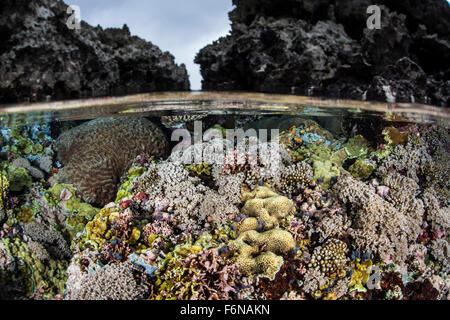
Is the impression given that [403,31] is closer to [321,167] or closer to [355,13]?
[355,13]

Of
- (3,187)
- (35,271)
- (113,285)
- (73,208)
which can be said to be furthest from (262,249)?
(3,187)

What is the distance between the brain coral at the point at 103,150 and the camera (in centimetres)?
759

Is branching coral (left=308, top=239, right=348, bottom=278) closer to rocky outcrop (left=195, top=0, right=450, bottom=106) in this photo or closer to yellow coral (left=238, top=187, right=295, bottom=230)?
yellow coral (left=238, top=187, right=295, bottom=230)

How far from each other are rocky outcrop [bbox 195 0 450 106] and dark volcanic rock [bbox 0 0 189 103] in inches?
65.5

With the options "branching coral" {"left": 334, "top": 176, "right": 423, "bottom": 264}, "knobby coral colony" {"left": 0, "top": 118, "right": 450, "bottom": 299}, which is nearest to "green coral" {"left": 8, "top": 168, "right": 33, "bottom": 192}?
"knobby coral colony" {"left": 0, "top": 118, "right": 450, "bottom": 299}

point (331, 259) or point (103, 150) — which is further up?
point (103, 150)

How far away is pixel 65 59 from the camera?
5.42m

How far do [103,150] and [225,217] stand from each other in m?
4.72

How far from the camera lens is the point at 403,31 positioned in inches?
251

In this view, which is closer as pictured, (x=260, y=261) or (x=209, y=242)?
(x=260, y=261)

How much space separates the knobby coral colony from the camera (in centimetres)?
465

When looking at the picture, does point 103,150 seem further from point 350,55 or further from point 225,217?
point 350,55
